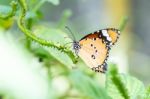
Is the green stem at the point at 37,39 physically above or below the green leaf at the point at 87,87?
above

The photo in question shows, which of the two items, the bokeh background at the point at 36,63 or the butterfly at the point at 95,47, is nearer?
the bokeh background at the point at 36,63

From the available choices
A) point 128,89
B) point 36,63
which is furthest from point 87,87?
point 36,63

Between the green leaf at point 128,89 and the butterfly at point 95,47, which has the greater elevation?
the butterfly at point 95,47

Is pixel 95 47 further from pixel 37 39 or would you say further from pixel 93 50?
pixel 37 39

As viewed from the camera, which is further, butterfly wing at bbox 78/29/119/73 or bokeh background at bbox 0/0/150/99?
butterfly wing at bbox 78/29/119/73

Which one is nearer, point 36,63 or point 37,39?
point 37,39

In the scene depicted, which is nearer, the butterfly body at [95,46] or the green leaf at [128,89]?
the green leaf at [128,89]

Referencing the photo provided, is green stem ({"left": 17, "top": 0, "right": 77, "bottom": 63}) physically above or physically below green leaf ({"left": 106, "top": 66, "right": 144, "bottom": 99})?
above
